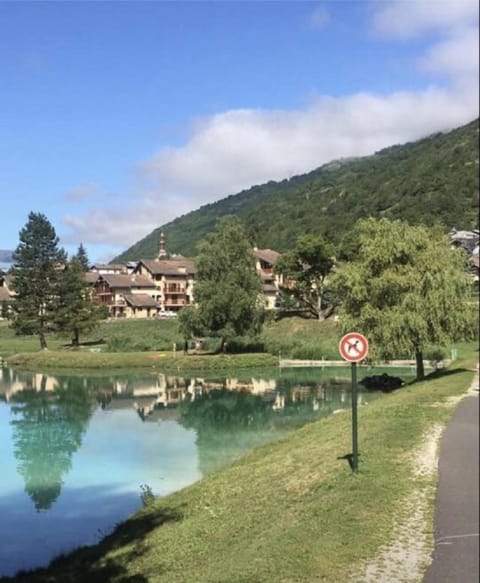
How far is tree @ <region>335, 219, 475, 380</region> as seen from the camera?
2039 cm

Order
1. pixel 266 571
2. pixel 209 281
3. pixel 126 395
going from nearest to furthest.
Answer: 1. pixel 266 571
2. pixel 126 395
3. pixel 209 281

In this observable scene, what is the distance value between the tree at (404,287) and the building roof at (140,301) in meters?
41.7

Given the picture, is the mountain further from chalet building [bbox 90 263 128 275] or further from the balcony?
the balcony

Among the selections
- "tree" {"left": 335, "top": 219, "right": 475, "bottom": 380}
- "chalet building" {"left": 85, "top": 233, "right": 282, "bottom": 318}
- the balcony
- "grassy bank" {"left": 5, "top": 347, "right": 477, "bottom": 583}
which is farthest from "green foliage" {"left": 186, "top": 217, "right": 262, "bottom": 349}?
"grassy bank" {"left": 5, "top": 347, "right": 477, "bottom": 583}

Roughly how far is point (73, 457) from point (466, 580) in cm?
1612

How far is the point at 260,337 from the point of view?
151 ft

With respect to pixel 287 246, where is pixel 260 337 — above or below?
below

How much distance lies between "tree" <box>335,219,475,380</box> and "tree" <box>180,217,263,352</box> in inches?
775

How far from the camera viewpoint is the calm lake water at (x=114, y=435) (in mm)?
13039

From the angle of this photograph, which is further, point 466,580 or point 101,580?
point 101,580

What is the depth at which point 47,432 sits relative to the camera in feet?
76.7

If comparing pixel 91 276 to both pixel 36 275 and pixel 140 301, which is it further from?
pixel 140 301

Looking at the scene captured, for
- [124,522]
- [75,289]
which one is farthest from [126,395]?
[124,522]

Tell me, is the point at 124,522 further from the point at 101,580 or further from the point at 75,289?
the point at 75,289
